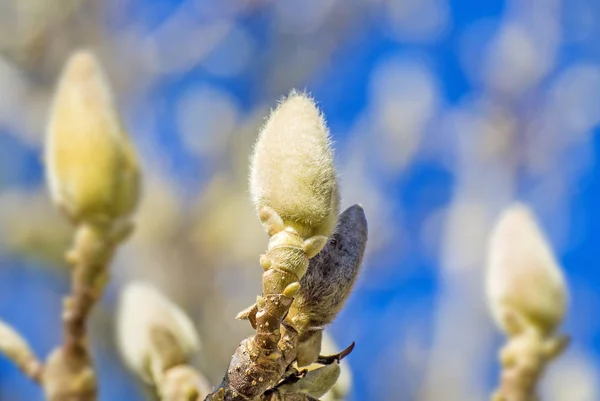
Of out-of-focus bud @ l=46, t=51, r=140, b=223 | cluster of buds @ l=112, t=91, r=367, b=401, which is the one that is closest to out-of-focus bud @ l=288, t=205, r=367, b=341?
cluster of buds @ l=112, t=91, r=367, b=401

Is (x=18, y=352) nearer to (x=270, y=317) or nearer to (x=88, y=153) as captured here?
(x=88, y=153)

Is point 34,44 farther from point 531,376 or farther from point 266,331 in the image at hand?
point 266,331

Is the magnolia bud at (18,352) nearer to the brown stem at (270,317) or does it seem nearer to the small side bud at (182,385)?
the small side bud at (182,385)

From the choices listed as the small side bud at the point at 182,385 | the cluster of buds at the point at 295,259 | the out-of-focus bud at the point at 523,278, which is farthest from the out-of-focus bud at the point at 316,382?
the out-of-focus bud at the point at 523,278

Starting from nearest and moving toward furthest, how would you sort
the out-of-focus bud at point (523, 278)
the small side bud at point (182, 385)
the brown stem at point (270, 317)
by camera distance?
the brown stem at point (270, 317) → the small side bud at point (182, 385) → the out-of-focus bud at point (523, 278)

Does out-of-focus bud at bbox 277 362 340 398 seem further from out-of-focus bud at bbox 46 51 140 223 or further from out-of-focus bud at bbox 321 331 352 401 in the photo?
out-of-focus bud at bbox 46 51 140 223
